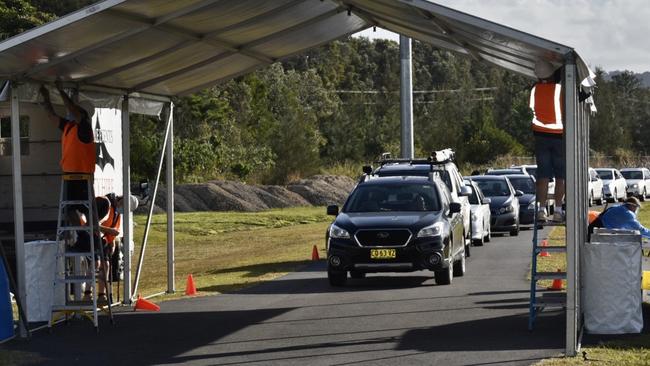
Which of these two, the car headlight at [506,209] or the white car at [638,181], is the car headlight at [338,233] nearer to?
the car headlight at [506,209]

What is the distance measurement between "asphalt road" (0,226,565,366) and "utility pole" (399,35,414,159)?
16374 millimetres

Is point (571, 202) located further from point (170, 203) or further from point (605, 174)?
point (605, 174)

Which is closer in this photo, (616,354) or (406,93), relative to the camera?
(616,354)

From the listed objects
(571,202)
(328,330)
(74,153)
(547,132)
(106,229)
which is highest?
(547,132)

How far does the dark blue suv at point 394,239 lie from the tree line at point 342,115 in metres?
20.2

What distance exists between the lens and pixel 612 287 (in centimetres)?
1416

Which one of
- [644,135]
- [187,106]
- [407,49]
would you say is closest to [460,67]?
[644,135]

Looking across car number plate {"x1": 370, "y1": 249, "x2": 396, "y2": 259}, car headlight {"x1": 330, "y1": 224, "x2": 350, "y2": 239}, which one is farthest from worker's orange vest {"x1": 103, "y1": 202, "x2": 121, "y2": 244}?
car number plate {"x1": 370, "y1": 249, "x2": 396, "y2": 259}

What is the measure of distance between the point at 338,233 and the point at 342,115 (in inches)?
2746

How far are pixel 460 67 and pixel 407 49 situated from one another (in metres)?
105

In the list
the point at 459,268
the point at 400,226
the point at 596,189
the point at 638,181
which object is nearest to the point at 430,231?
the point at 400,226

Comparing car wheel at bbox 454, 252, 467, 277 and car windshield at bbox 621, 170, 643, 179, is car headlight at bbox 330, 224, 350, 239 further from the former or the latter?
car windshield at bbox 621, 170, 643, 179

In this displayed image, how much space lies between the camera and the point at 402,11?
15.0 m

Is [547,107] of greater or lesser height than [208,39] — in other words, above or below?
below
